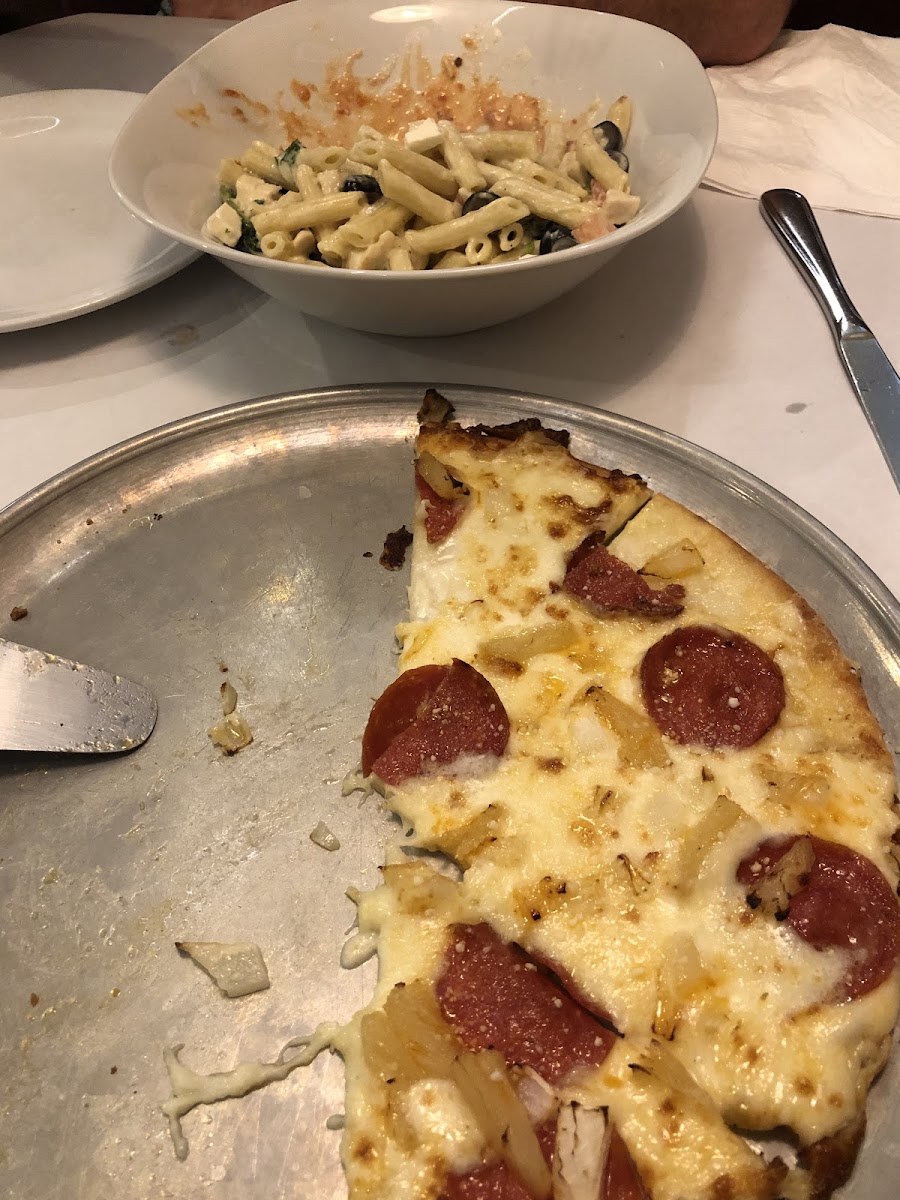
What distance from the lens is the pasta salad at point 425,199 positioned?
1805 mm

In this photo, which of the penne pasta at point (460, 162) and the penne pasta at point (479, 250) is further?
the penne pasta at point (460, 162)

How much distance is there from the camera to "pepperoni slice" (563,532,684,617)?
146 centimetres

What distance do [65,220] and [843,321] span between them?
6.38ft

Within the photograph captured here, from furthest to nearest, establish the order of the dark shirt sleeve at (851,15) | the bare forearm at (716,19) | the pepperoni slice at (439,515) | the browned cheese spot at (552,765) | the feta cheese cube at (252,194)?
the dark shirt sleeve at (851,15) → the bare forearm at (716,19) → the feta cheese cube at (252,194) → the pepperoni slice at (439,515) → the browned cheese spot at (552,765)

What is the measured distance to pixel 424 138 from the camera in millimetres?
1938

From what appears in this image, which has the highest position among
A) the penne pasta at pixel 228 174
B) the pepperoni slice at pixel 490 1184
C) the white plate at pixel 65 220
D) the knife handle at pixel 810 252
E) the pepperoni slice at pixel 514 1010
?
the penne pasta at pixel 228 174

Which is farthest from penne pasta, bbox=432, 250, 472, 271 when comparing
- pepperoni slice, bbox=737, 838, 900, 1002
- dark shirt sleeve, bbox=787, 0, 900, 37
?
dark shirt sleeve, bbox=787, 0, 900, 37

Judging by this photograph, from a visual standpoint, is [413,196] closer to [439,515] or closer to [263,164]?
[263,164]

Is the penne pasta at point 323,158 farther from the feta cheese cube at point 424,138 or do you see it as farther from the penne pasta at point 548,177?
the penne pasta at point 548,177

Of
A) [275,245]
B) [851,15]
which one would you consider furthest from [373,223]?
[851,15]

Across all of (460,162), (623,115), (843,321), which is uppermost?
(623,115)

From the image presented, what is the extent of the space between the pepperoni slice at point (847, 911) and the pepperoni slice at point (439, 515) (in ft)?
2.44

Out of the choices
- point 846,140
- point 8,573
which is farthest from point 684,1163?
point 846,140

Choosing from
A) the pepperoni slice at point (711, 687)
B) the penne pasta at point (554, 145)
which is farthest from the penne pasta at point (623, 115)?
the pepperoni slice at point (711, 687)
